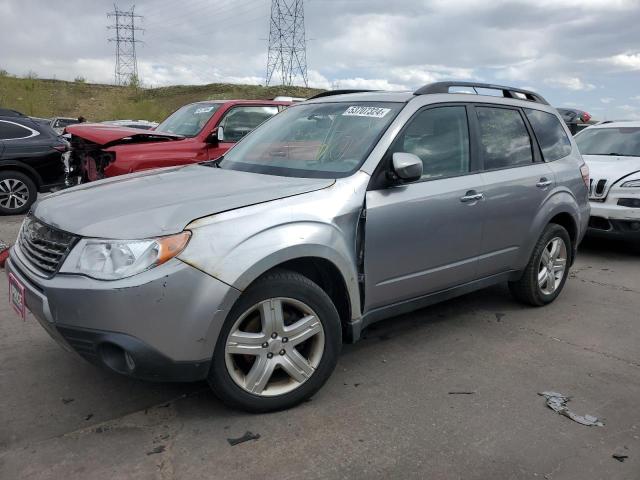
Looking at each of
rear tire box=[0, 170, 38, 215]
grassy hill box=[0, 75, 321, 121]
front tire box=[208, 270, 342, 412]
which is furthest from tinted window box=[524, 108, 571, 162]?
Answer: grassy hill box=[0, 75, 321, 121]

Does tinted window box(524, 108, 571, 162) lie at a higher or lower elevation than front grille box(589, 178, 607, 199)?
higher

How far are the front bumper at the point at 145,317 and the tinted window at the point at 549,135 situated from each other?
326 cm

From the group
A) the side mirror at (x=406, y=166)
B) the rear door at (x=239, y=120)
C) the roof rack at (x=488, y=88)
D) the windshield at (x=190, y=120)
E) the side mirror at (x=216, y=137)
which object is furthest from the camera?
the windshield at (x=190, y=120)

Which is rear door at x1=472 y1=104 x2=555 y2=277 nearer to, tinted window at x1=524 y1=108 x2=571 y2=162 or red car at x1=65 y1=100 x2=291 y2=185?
tinted window at x1=524 y1=108 x2=571 y2=162

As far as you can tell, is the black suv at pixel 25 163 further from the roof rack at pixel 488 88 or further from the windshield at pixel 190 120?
the roof rack at pixel 488 88

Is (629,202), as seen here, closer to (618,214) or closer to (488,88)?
(618,214)

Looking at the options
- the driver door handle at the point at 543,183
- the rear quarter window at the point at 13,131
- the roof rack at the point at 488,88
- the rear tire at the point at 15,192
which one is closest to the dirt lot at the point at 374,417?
the driver door handle at the point at 543,183

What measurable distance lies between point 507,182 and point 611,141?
4.84 m

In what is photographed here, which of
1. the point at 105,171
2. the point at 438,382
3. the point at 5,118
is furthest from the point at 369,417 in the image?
the point at 5,118

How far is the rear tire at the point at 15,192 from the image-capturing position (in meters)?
8.65

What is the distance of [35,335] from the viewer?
13.1 feet

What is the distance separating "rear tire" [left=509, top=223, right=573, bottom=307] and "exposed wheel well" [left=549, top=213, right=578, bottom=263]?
7 cm

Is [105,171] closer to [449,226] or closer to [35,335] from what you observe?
[35,335]

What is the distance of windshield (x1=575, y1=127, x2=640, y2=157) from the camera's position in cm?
770
